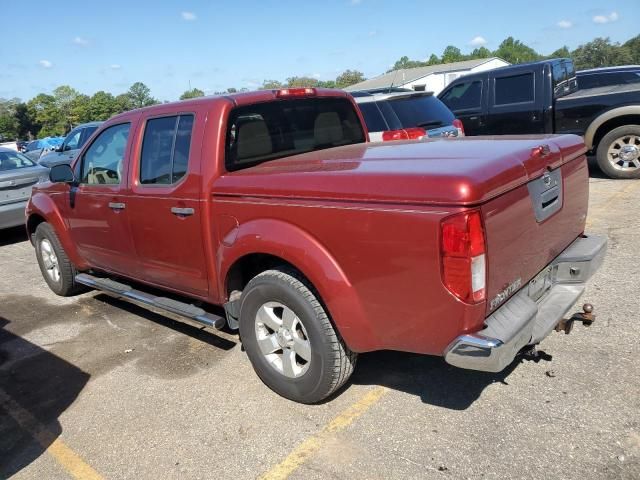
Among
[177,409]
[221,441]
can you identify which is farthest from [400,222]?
[177,409]

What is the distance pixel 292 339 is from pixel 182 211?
3.98 ft

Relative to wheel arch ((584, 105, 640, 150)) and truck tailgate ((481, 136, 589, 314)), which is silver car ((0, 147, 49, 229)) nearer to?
truck tailgate ((481, 136, 589, 314))

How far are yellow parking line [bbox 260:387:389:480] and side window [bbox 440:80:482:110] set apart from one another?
7805 mm

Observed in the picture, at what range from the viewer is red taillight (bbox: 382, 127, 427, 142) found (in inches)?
293

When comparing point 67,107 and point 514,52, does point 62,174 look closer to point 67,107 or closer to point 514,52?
point 67,107

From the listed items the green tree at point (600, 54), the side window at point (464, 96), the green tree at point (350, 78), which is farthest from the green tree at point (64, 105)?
the side window at point (464, 96)

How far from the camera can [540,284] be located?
10.1 ft

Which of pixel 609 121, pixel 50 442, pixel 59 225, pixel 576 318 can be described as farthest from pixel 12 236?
pixel 609 121

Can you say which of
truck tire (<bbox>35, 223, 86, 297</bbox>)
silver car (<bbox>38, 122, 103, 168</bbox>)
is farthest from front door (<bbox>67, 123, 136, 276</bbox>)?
silver car (<bbox>38, 122, 103, 168</bbox>)

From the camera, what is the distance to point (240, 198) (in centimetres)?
329

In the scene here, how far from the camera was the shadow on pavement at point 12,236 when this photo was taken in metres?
9.45

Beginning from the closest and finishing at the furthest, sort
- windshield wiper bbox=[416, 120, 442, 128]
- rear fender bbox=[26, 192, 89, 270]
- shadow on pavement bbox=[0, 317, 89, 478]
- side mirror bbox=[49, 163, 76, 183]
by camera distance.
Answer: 1. shadow on pavement bbox=[0, 317, 89, 478]
2. side mirror bbox=[49, 163, 76, 183]
3. rear fender bbox=[26, 192, 89, 270]
4. windshield wiper bbox=[416, 120, 442, 128]

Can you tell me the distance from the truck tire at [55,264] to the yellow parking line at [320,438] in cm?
374

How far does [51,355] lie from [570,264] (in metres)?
4.05
